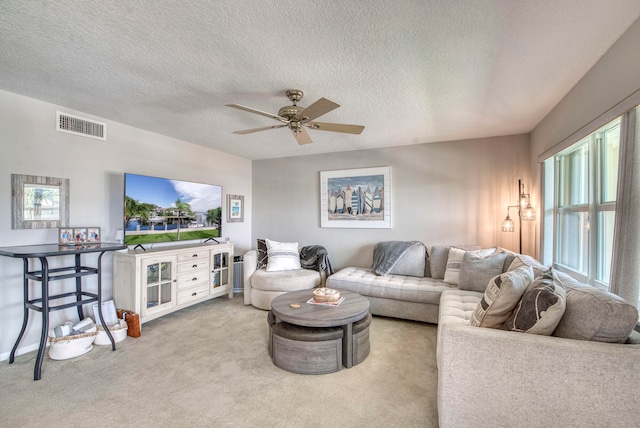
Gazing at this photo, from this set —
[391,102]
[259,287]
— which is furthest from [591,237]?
[259,287]

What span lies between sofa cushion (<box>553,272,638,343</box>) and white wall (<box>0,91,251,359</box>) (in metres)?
3.69

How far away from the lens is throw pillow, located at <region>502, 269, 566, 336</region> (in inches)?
53.2

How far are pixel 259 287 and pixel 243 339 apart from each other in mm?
970

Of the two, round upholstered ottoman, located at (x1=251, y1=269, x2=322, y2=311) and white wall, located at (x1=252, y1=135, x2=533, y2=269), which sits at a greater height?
white wall, located at (x1=252, y1=135, x2=533, y2=269)

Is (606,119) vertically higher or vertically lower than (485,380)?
higher

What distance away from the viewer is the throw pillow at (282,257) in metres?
3.97

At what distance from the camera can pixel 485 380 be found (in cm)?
133

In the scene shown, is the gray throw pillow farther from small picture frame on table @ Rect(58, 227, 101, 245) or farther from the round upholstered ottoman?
small picture frame on table @ Rect(58, 227, 101, 245)

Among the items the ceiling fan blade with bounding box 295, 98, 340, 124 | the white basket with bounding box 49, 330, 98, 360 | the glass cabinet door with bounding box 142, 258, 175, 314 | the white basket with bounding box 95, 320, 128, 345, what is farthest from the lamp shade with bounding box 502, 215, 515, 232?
the white basket with bounding box 49, 330, 98, 360

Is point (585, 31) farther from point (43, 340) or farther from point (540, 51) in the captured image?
point (43, 340)

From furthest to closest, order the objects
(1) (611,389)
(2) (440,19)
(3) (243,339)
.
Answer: (3) (243,339)
(2) (440,19)
(1) (611,389)

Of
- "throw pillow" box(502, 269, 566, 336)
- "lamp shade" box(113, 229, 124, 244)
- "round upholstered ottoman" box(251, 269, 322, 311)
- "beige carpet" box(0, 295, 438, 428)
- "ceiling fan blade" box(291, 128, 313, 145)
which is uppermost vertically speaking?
"ceiling fan blade" box(291, 128, 313, 145)

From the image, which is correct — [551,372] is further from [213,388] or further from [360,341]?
[213,388]

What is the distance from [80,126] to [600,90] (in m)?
4.56
